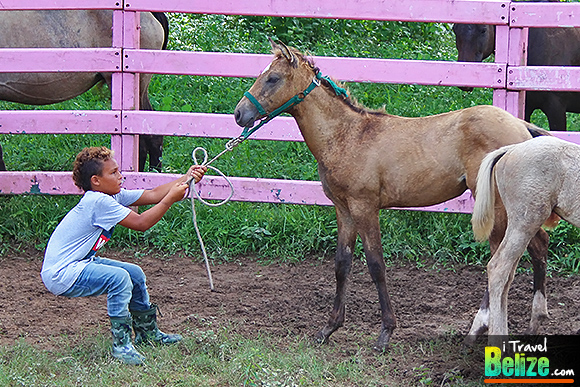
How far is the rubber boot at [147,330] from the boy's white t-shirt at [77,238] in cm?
48

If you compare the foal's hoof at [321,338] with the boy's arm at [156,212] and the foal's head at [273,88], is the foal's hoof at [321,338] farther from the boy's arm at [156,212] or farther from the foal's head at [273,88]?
the foal's head at [273,88]

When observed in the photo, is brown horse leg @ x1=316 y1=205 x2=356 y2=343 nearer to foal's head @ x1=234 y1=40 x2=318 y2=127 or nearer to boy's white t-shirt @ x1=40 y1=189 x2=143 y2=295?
foal's head @ x1=234 y1=40 x2=318 y2=127

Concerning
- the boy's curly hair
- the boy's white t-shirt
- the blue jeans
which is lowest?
the blue jeans

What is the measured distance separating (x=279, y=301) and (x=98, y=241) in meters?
1.55

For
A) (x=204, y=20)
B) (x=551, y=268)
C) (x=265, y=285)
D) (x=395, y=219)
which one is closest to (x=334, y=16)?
(x=395, y=219)

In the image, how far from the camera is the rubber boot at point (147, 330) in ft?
14.5

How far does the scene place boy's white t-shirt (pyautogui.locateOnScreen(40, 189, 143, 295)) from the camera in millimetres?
4164

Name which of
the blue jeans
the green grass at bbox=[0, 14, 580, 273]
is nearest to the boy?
the blue jeans

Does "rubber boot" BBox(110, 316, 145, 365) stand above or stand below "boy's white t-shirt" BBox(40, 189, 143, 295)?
below

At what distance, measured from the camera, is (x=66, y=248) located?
4219mm

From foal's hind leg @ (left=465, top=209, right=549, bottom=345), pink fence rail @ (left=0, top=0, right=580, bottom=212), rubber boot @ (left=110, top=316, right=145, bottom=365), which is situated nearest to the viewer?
rubber boot @ (left=110, top=316, right=145, bottom=365)

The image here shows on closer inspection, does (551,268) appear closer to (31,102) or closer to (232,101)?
(232,101)

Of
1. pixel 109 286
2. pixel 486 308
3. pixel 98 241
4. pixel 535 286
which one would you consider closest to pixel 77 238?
pixel 98 241

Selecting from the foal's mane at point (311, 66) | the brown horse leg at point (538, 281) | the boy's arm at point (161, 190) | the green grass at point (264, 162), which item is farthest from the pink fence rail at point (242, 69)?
the boy's arm at point (161, 190)
